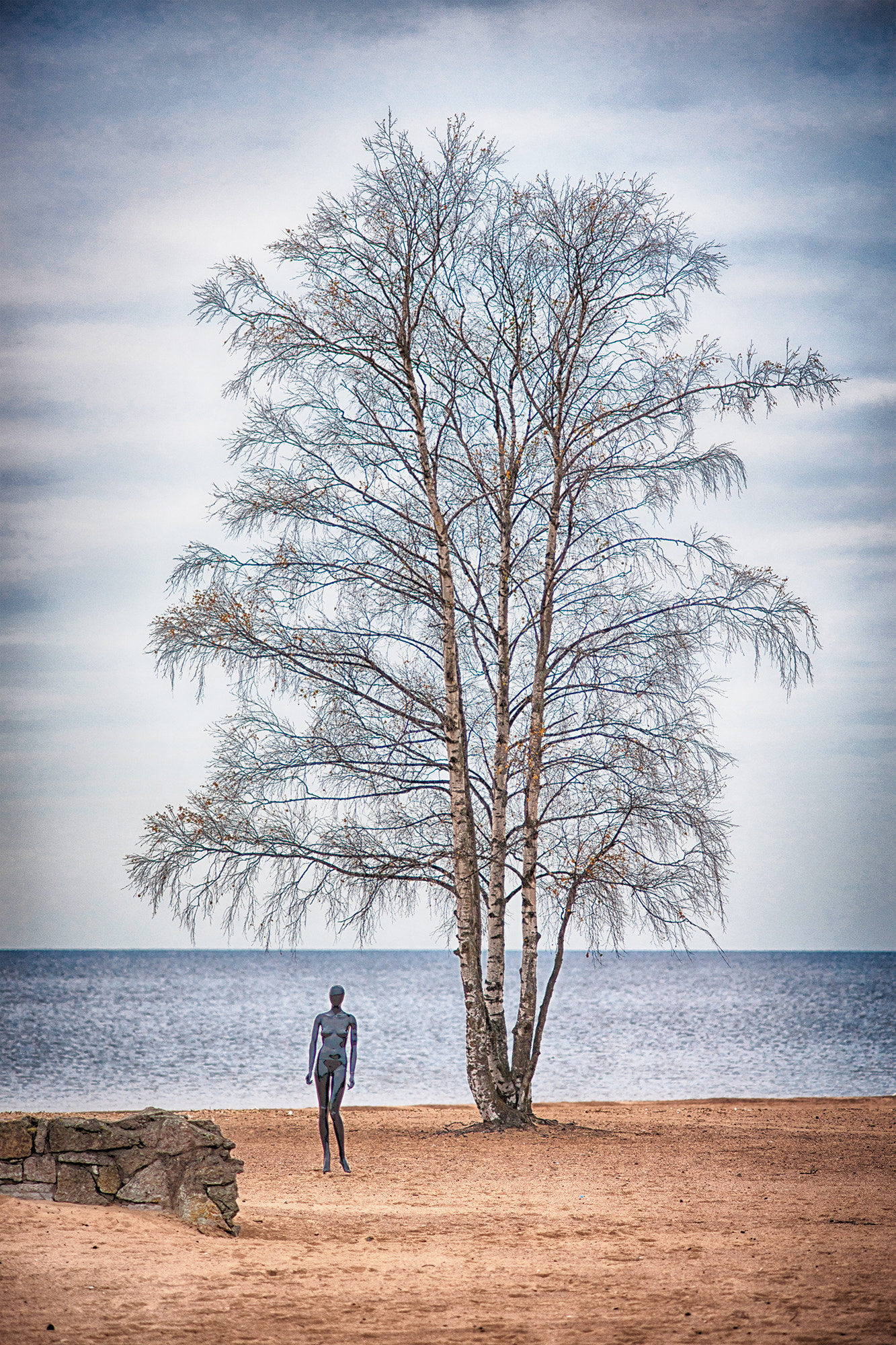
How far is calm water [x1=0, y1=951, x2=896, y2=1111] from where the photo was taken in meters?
25.2

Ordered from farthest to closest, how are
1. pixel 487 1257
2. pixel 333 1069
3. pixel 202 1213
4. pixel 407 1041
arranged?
pixel 407 1041 → pixel 333 1069 → pixel 202 1213 → pixel 487 1257

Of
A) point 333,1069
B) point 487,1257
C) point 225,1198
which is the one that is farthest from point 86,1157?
point 333,1069

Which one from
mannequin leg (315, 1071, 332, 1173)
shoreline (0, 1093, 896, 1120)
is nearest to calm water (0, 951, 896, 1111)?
shoreline (0, 1093, 896, 1120)

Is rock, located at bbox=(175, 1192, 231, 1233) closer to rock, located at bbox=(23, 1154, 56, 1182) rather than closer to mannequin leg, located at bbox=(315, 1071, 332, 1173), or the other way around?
rock, located at bbox=(23, 1154, 56, 1182)

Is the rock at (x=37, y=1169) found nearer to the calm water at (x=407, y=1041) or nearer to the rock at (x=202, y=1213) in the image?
the rock at (x=202, y=1213)

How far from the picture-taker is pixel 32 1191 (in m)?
7.88

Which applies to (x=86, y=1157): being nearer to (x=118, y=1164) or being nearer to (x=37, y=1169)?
(x=118, y=1164)

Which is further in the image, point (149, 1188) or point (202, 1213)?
point (149, 1188)

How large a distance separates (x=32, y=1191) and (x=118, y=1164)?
0.60m

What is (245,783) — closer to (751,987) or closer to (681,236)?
(681,236)

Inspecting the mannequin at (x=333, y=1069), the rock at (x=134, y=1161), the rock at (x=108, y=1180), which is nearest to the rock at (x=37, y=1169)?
the rock at (x=108, y=1180)

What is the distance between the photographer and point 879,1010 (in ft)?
195

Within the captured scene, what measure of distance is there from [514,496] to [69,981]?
8731cm

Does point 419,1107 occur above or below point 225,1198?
below
